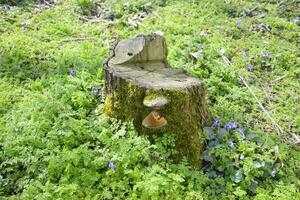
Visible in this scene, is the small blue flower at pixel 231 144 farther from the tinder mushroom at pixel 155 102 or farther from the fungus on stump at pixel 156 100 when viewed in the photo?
the tinder mushroom at pixel 155 102

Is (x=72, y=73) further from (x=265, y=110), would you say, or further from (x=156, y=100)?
(x=265, y=110)

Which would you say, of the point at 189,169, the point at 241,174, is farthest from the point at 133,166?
the point at 241,174

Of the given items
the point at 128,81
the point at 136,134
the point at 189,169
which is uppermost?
the point at 128,81

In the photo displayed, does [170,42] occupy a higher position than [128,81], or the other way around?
[128,81]

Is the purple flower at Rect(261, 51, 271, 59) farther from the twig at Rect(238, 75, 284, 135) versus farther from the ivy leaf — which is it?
the ivy leaf

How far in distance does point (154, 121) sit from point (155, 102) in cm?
21

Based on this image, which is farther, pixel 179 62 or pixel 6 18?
pixel 6 18

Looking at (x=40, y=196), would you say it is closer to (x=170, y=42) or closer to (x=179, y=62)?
(x=179, y=62)

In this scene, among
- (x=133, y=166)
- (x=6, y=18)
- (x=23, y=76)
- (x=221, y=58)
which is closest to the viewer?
(x=133, y=166)

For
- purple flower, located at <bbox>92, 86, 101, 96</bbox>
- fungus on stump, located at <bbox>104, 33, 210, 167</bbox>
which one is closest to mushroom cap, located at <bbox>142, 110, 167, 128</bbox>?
fungus on stump, located at <bbox>104, 33, 210, 167</bbox>

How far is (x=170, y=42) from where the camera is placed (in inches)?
214

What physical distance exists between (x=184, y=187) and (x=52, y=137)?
1269 mm

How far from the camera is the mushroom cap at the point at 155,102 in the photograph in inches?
117

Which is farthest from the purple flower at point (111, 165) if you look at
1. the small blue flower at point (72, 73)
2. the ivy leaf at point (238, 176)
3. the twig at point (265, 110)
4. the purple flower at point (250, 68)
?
the purple flower at point (250, 68)
